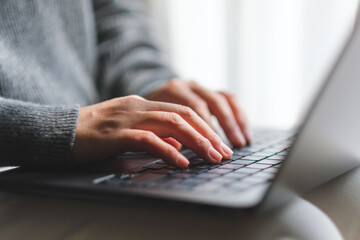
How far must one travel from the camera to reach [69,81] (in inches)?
34.1

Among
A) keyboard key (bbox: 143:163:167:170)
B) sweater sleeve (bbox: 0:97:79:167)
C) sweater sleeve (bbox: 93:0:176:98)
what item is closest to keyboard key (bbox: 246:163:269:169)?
keyboard key (bbox: 143:163:167:170)

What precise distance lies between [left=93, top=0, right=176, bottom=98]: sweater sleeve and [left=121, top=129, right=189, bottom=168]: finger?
53cm

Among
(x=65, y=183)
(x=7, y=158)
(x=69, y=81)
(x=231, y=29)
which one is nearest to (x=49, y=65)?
(x=69, y=81)

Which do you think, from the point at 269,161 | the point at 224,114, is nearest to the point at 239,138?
the point at 224,114

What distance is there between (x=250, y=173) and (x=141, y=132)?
6.0 inches

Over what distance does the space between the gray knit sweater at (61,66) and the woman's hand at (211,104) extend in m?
0.15

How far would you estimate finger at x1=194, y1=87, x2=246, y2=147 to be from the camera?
0.65 m

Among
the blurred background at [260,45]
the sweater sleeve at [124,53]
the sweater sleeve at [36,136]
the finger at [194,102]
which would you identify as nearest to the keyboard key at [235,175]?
the sweater sleeve at [36,136]

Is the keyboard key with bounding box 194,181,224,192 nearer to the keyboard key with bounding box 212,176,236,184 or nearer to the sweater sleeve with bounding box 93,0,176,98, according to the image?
the keyboard key with bounding box 212,176,236,184

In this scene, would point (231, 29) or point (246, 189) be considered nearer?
point (246, 189)

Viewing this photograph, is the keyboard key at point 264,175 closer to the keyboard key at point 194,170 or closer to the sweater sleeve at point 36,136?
the keyboard key at point 194,170

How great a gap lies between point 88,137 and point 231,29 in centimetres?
135

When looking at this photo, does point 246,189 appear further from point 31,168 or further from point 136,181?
point 31,168

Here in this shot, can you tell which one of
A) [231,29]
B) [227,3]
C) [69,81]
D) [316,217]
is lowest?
[316,217]
